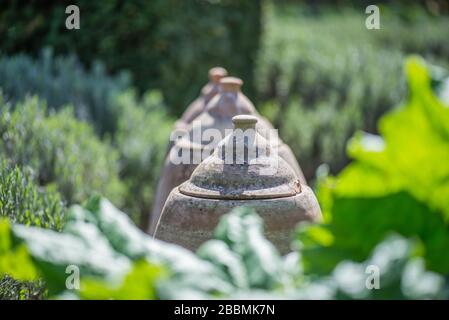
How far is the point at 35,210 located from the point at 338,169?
523 cm

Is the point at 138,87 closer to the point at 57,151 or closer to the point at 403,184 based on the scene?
the point at 57,151

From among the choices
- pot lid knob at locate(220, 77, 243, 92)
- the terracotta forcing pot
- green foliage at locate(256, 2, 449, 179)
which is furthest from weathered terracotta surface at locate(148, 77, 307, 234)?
green foliage at locate(256, 2, 449, 179)

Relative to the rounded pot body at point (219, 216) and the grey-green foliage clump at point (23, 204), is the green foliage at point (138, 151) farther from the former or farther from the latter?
the rounded pot body at point (219, 216)

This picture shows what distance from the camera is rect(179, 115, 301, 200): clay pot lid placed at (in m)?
2.88

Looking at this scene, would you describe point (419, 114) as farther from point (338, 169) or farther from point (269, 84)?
point (269, 84)

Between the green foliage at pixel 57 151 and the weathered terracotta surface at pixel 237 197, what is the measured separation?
152cm

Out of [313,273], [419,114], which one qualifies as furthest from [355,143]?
[313,273]

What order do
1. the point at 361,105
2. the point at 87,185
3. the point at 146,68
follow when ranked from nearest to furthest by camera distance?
the point at 87,185, the point at 146,68, the point at 361,105

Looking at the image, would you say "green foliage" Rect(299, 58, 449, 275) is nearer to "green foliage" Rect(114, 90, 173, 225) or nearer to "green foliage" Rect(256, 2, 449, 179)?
"green foliage" Rect(114, 90, 173, 225)

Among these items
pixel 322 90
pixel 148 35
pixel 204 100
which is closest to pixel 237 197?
pixel 204 100

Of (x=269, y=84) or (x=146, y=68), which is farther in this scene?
(x=269, y=84)

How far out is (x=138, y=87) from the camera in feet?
25.8

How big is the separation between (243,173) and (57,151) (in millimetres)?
2130

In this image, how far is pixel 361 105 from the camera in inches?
343
